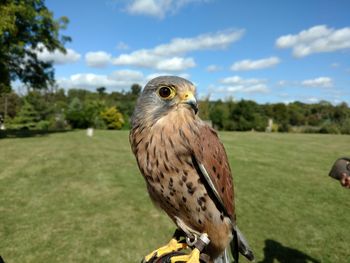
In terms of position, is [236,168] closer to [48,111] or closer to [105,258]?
[105,258]

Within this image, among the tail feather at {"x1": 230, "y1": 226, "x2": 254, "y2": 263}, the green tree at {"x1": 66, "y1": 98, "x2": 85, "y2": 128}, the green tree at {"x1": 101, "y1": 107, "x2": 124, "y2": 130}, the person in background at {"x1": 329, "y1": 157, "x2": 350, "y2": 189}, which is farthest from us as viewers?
the green tree at {"x1": 101, "y1": 107, "x2": 124, "y2": 130}

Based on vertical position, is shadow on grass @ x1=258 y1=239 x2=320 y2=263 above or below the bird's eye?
below

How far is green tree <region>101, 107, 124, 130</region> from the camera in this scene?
4075 cm

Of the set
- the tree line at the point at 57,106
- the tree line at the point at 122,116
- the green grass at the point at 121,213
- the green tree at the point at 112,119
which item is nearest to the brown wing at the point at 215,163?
the green grass at the point at 121,213

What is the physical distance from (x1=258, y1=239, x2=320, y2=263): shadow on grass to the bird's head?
13.1 ft

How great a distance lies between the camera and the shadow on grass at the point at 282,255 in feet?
17.1

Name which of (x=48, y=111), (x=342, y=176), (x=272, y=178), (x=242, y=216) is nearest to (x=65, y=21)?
(x=272, y=178)

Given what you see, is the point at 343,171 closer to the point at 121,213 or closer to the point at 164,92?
the point at 164,92

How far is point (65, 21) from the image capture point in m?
20.0

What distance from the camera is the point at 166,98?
1.99 metres

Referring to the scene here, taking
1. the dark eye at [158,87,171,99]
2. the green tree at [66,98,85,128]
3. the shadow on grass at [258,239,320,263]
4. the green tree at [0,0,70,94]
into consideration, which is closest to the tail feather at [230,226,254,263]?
the dark eye at [158,87,171,99]

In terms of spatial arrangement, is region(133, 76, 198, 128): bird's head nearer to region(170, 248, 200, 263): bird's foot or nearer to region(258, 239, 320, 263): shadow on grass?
region(170, 248, 200, 263): bird's foot

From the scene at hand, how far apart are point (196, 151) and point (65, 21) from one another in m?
20.5

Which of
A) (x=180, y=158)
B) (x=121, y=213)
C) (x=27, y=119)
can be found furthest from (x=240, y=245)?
(x=27, y=119)
